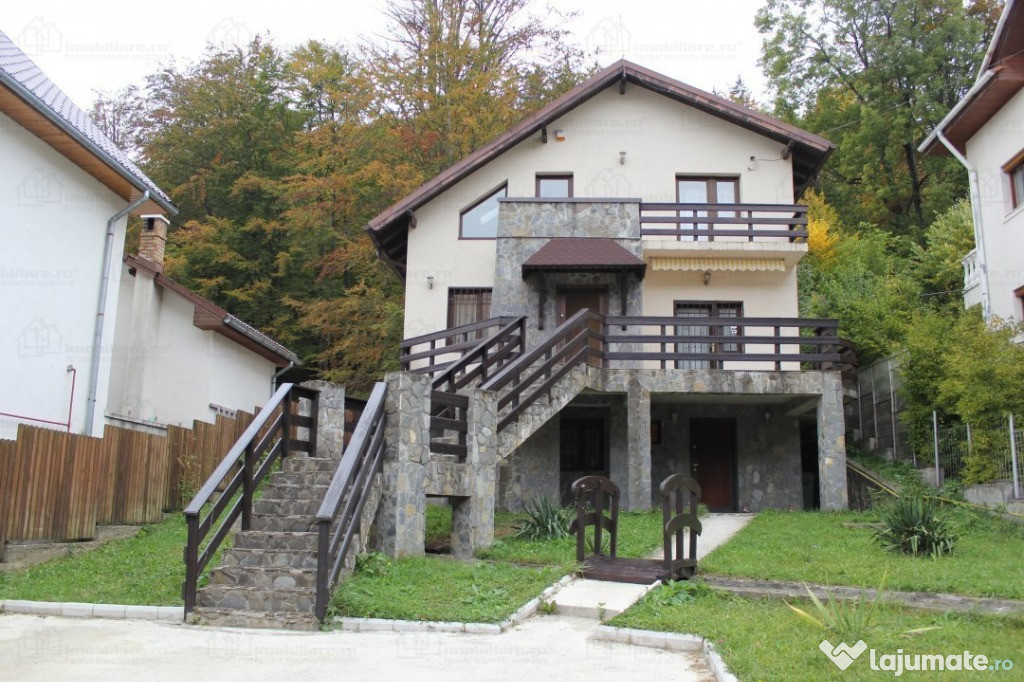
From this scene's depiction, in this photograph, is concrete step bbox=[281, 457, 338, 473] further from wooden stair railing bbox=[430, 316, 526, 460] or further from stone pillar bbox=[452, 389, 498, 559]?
stone pillar bbox=[452, 389, 498, 559]

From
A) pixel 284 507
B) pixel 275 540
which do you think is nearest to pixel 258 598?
pixel 275 540

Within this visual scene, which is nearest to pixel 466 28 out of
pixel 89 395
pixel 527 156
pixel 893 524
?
pixel 527 156

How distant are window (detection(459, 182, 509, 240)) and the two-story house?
2.1 inches

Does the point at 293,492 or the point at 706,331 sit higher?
the point at 706,331

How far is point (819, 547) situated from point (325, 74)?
24.1 metres

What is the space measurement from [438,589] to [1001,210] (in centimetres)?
1541

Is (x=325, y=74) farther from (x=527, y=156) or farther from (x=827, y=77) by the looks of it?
(x=827, y=77)

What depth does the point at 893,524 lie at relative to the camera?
37.6 ft

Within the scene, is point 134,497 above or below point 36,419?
below

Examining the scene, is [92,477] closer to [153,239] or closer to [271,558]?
[271,558]

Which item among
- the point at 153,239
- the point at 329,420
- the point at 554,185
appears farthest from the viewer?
the point at 153,239

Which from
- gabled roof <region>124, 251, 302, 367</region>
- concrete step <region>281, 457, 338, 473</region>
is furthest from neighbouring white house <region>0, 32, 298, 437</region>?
concrete step <region>281, 457, 338, 473</region>

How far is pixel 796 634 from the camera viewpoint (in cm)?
754

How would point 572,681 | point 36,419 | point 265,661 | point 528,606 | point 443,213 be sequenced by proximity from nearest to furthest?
point 572,681 < point 265,661 < point 528,606 < point 36,419 < point 443,213
